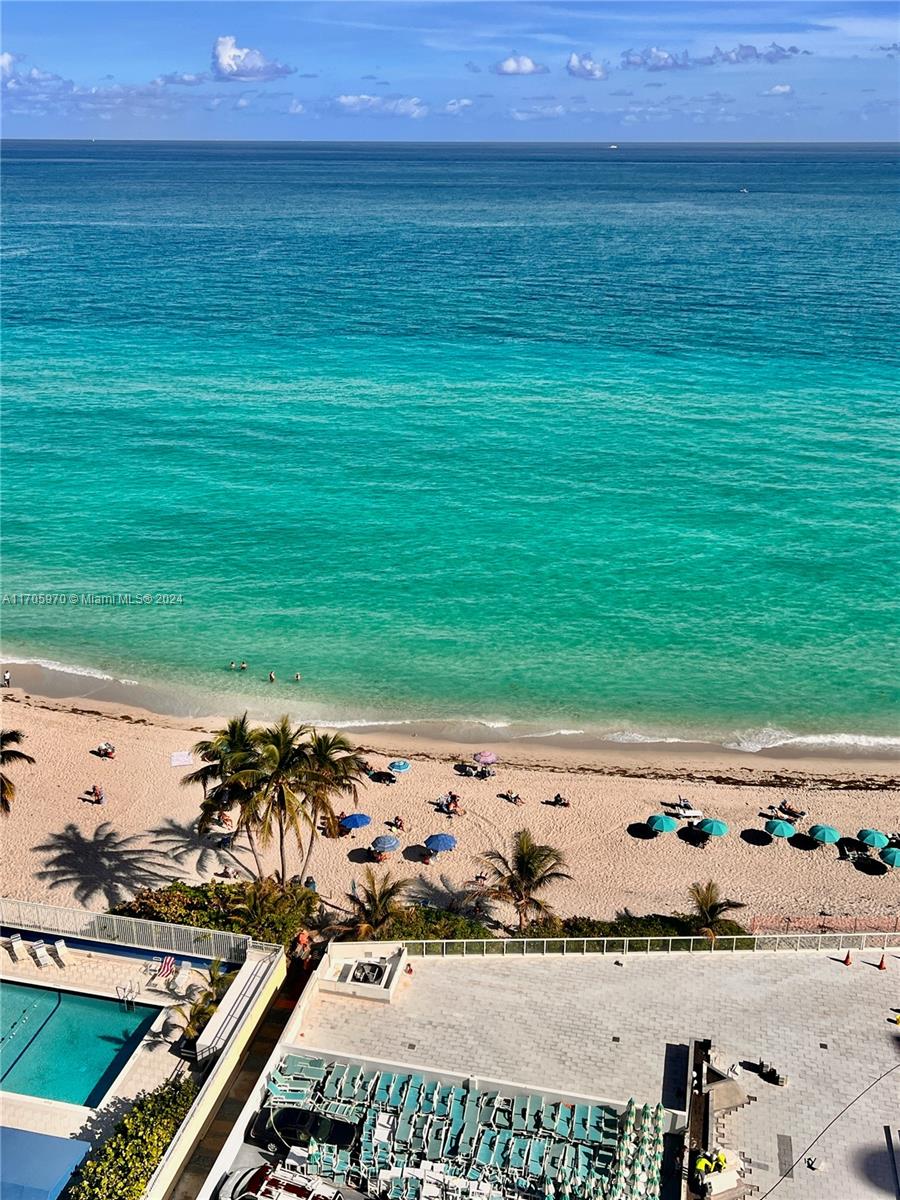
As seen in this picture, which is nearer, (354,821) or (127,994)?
(127,994)

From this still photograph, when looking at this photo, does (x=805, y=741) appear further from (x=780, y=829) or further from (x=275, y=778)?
(x=275, y=778)

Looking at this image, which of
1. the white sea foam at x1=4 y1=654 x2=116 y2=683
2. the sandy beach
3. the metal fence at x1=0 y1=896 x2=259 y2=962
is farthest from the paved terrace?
the white sea foam at x1=4 y1=654 x2=116 y2=683

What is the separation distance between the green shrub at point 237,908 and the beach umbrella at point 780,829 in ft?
56.3

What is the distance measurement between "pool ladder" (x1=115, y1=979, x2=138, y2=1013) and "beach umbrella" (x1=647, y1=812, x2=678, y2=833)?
19.6 meters

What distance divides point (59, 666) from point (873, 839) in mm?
37941

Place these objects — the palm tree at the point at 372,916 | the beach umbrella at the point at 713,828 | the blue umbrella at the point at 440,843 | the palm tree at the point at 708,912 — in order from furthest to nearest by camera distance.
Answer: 1. the beach umbrella at the point at 713,828
2. the blue umbrella at the point at 440,843
3. the palm tree at the point at 708,912
4. the palm tree at the point at 372,916

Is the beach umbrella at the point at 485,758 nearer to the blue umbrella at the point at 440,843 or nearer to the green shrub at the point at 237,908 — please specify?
the blue umbrella at the point at 440,843

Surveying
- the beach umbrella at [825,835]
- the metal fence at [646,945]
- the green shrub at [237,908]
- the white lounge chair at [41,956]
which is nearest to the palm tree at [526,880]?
the metal fence at [646,945]

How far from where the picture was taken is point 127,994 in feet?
79.4

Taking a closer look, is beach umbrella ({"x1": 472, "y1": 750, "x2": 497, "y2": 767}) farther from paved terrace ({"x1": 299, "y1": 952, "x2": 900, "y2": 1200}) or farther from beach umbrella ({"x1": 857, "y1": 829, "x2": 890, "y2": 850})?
paved terrace ({"x1": 299, "y1": 952, "x2": 900, "y2": 1200})

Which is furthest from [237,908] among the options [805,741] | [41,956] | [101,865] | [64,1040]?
[805,741]

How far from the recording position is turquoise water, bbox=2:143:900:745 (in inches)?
1934

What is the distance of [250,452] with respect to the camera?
7206cm

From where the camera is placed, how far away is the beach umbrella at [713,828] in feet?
120
